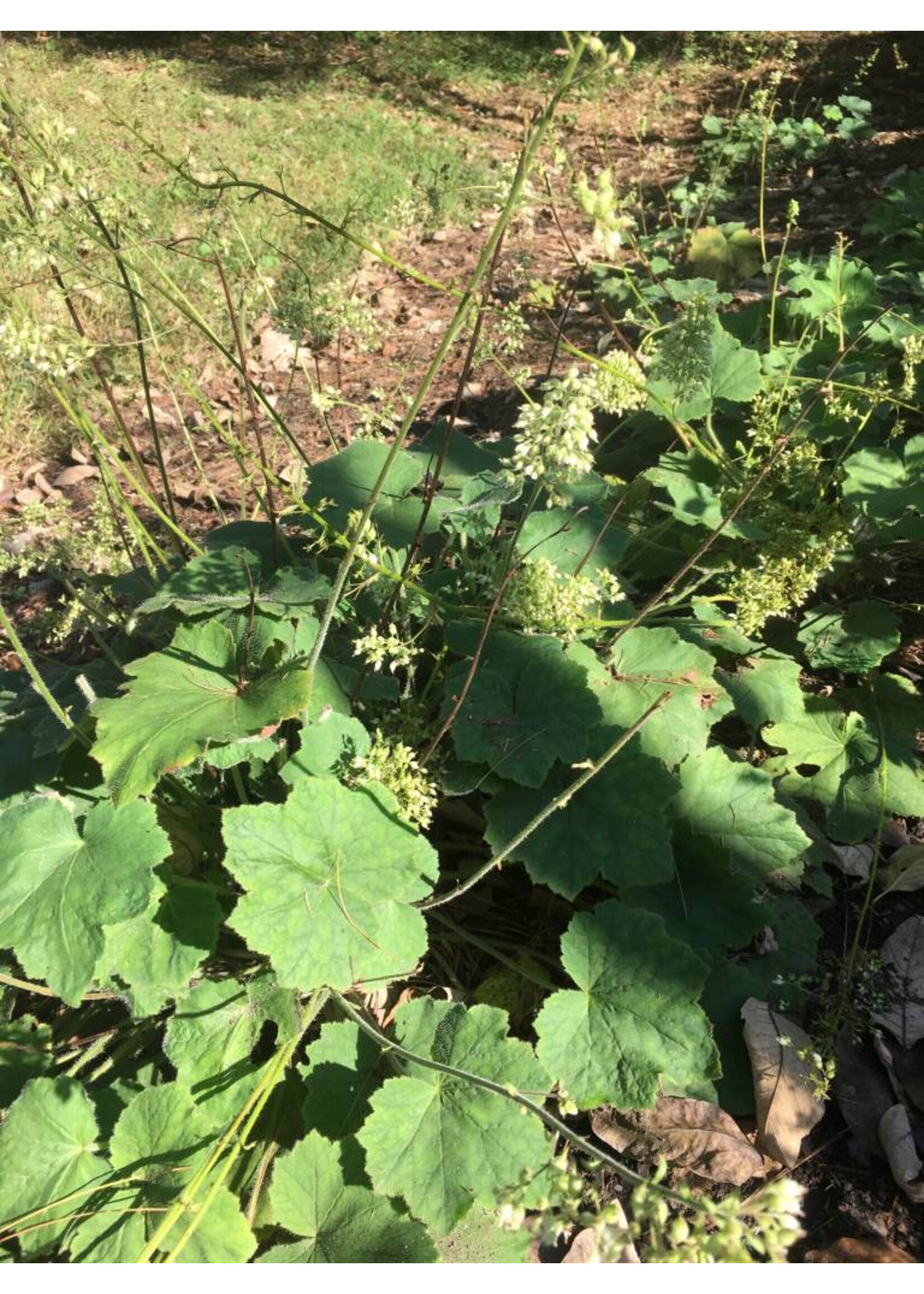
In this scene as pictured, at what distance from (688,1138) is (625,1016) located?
368 mm

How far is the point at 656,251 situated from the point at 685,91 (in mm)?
4049

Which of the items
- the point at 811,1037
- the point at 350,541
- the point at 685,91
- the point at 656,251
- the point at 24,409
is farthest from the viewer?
the point at 685,91

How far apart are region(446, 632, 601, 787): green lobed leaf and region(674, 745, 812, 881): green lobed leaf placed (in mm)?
360

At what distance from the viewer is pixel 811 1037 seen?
212cm

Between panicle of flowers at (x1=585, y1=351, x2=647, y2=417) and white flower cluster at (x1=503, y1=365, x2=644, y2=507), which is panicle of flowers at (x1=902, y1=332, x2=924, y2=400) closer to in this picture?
panicle of flowers at (x1=585, y1=351, x2=647, y2=417)

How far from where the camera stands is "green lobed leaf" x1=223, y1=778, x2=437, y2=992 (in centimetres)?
177

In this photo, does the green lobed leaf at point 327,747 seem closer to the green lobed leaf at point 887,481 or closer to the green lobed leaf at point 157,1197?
the green lobed leaf at point 157,1197

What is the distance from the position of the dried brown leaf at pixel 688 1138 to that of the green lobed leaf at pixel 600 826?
0.49m

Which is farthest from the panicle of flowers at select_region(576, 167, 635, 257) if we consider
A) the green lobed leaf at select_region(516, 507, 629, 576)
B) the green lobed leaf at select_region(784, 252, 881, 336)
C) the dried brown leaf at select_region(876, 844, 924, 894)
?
the green lobed leaf at select_region(784, 252, 881, 336)

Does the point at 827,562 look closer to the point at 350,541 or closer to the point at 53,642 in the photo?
the point at 350,541

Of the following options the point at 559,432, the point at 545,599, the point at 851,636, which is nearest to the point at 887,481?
the point at 851,636

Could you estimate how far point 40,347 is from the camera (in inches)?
62.6

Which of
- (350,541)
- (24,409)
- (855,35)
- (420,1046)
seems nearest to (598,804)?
(420,1046)

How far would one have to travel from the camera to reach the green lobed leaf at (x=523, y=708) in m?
2.01
